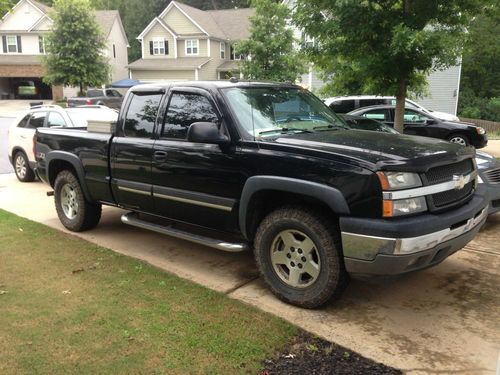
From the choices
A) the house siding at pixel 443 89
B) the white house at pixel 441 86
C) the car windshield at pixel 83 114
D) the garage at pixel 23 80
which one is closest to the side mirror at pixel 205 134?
the car windshield at pixel 83 114

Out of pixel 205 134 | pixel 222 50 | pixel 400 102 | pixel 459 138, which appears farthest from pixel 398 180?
pixel 222 50

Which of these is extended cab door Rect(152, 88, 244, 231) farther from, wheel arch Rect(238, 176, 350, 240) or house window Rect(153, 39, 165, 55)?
house window Rect(153, 39, 165, 55)

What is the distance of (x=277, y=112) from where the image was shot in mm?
4992

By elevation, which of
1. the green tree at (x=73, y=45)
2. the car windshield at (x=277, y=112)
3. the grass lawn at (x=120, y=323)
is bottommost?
the grass lawn at (x=120, y=323)

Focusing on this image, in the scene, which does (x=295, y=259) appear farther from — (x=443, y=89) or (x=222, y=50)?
(x=222, y=50)

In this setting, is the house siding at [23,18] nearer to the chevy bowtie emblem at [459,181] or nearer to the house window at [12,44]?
the house window at [12,44]

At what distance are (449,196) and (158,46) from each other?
44.0m

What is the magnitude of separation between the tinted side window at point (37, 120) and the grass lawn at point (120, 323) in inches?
231

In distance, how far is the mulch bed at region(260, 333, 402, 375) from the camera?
3.41 m

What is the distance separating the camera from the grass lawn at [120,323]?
3.51m

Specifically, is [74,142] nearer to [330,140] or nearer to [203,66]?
[330,140]

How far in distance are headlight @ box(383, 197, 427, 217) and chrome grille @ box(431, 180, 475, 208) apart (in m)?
0.15

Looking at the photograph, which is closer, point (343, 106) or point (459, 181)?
point (459, 181)

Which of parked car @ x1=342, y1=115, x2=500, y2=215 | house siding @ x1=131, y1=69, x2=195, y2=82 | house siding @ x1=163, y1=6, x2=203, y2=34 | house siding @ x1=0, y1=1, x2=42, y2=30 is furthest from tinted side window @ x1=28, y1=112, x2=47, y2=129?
house siding @ x1=0, y1=1, x2=42, y2=30
